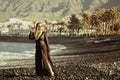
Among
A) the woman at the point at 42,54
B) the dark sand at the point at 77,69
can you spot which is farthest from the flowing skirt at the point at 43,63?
the dark sand at the point at 77,69

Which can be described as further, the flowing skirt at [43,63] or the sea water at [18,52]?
the sea water at [18,52]

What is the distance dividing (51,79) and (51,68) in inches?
57.7

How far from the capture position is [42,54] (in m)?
21.9

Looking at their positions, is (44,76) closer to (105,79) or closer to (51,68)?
(51,68)

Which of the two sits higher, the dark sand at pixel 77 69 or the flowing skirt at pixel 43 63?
the flowing skirt at pixel 43 63

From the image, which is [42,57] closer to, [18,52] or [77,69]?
[77,69]

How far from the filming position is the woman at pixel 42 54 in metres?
21.8

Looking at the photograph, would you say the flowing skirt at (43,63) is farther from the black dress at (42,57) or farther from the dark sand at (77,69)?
the dark sand at (77,69)

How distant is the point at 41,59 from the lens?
21.9m

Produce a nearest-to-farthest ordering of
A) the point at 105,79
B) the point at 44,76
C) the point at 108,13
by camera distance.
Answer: the point at 105,79 < the point at 44,76 < the point at 108,13

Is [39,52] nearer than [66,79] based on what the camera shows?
No

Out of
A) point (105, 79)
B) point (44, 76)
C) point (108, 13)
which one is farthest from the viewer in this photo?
point (108, 13)

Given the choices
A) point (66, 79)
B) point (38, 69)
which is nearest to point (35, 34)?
point (38, 69)

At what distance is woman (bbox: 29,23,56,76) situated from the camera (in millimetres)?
21828
